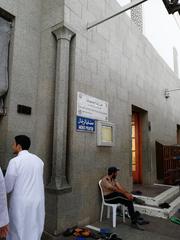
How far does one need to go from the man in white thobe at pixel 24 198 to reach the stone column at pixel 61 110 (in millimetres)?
1019

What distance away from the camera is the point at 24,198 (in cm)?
245

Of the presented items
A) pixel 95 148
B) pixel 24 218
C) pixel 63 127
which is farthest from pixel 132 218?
pixel 24 218

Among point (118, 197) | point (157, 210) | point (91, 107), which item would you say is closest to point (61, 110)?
point (91, 107)

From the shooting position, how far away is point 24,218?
2.44 metres

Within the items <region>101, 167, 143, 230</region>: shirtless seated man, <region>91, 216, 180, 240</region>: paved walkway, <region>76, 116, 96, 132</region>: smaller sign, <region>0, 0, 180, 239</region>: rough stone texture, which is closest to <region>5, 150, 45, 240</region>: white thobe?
<region>0, 0, 180, 239</region>: rough stone texture

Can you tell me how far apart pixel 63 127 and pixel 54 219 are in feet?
4.90

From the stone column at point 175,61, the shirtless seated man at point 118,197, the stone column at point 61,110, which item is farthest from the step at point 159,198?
the stone column at point 175,61

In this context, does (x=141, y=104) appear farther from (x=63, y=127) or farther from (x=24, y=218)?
(x=24, y=218)

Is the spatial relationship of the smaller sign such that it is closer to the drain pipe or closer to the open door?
the drain pipe

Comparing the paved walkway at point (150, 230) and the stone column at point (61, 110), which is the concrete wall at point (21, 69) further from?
the paved walkway at point (150, 230)

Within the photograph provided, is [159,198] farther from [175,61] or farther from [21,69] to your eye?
[175,61]

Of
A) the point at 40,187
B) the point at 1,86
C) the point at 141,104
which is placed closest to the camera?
the point at 40,187

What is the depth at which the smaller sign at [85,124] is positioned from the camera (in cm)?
409

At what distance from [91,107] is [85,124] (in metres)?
0.42
